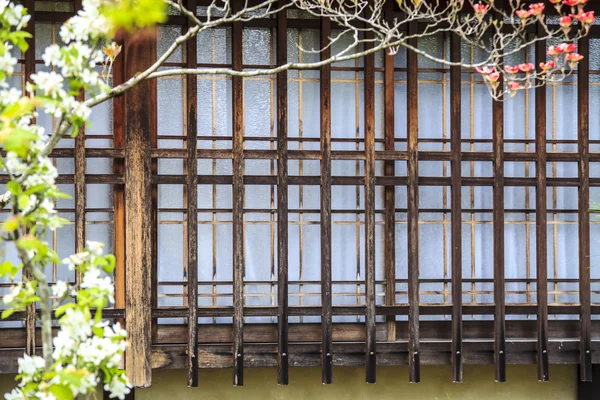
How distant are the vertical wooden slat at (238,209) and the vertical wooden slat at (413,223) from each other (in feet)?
4.48

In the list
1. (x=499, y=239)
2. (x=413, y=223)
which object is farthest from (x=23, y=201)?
(x=499, y=239)

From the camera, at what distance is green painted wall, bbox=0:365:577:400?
663cm

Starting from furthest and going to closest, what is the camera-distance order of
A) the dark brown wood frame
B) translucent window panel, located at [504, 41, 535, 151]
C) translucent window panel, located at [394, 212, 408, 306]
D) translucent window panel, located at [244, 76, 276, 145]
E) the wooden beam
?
the wooden beam
translucent window panel, located at [504, 41, 535, 151]
translucent window panel, located at [394, 212, 408, 306]
translucent window panel, located at [244, 76, 276, 145]
the dark brown wood frame

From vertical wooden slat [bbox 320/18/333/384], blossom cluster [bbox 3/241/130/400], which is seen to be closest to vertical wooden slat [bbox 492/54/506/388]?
vertical wooden slat [bbox 320/18/333/384]

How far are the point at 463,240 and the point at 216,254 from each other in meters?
2.11

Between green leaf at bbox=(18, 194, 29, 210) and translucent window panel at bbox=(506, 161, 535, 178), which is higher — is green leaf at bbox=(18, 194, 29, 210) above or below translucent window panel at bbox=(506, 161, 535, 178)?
below

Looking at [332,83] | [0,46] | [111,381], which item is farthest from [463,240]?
[0,46]

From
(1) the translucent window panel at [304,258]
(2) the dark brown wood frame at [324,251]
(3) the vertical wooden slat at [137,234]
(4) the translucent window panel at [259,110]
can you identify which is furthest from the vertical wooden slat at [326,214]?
(3) the vertical wooden slat at [137,234]

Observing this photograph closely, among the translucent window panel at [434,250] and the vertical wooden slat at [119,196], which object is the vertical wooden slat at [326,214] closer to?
the translucent window panel at [434,250]

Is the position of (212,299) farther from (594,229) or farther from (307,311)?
(594,229)

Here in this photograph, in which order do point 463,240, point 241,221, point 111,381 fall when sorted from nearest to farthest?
point 111,381 → point 241,221 → point 463,240

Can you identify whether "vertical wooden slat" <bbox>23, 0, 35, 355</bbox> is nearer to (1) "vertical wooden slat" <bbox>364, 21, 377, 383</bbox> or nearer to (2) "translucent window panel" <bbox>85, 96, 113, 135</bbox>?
(2) "translucent window panel" <bbox>85, 96, 113, 135</bbox>

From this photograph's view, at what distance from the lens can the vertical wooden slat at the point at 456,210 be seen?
6.40 m

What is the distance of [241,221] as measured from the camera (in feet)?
20.4
